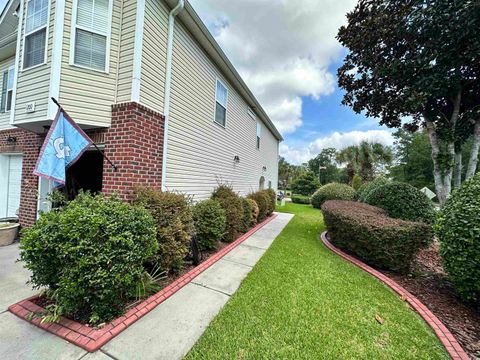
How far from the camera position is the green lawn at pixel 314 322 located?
2.29 metres

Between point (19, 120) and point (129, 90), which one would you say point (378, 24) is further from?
point (19, 120)

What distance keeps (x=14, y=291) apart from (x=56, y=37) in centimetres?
465

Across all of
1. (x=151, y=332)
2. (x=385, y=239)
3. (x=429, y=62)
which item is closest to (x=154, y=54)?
(x=151, y=332)

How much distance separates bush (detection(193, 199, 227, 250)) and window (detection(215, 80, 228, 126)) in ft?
12.3

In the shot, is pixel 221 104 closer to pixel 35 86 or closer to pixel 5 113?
pixel 35 86

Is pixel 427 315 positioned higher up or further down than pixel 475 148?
further down

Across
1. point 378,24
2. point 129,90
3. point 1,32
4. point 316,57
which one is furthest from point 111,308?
point 316,57

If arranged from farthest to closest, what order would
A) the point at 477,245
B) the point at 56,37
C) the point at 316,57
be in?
the point at 316,57 → the point at 56,37 → the point at 477,245

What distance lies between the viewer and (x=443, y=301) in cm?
340

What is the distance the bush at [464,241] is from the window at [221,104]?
676cm

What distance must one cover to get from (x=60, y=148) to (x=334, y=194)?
17.0m

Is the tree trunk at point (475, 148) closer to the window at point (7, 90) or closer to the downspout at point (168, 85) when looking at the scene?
the downspout at point (168, 85)

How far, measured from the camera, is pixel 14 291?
10.4ft

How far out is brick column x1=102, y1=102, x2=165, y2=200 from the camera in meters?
4.14
